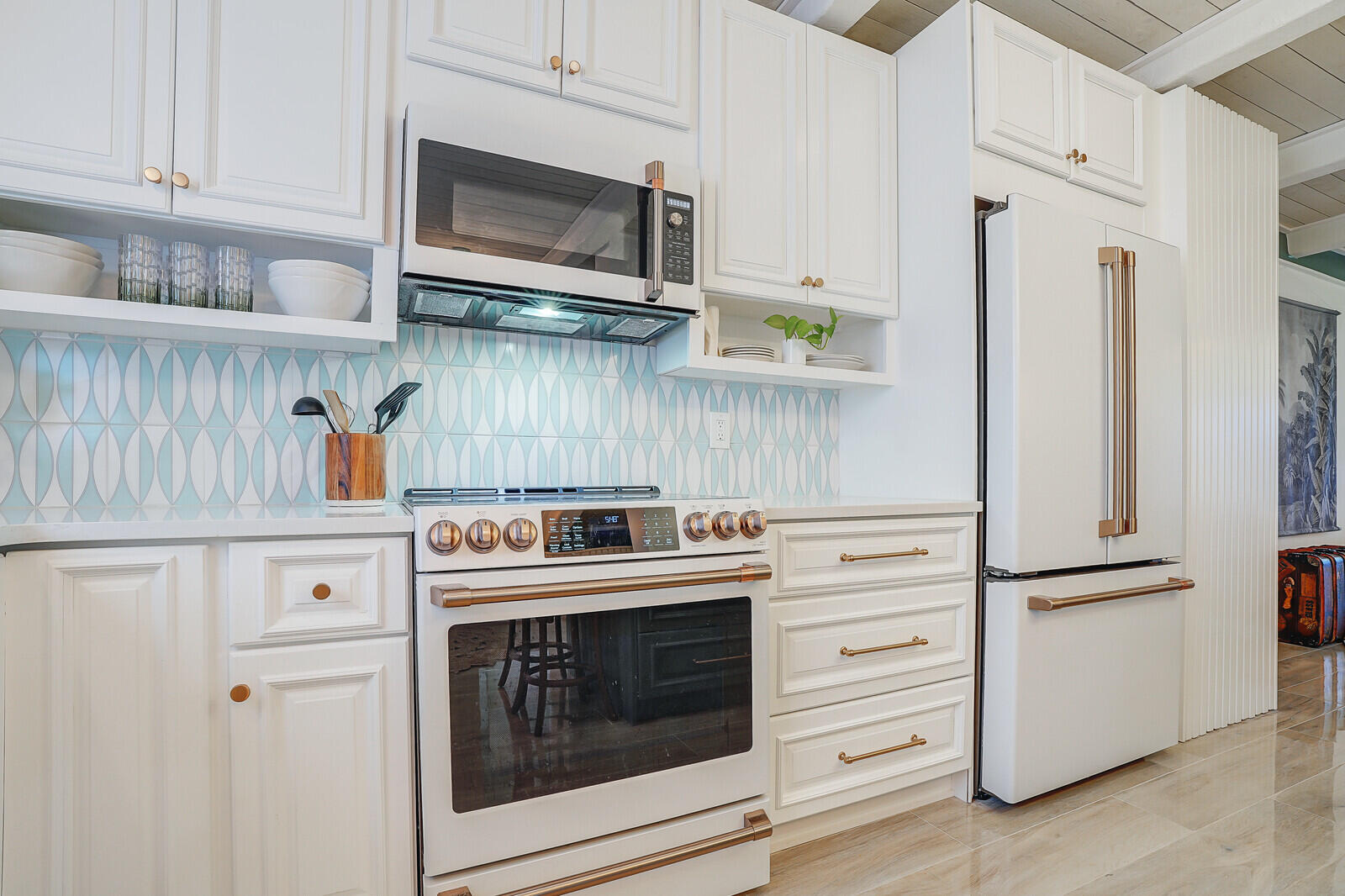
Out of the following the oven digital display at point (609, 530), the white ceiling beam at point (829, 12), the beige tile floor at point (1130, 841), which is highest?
the white ceiling beam at point (829, 12)

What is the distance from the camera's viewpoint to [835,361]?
2.46 m

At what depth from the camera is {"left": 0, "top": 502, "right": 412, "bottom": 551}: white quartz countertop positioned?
47.7 inches

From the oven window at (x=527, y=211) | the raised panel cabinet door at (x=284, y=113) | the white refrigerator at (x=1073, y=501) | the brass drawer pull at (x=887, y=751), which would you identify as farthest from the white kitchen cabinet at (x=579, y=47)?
the brass drawer pull at (x=887, y=751)

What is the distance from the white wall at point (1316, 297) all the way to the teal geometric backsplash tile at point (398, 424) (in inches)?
166

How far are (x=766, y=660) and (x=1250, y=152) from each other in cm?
319

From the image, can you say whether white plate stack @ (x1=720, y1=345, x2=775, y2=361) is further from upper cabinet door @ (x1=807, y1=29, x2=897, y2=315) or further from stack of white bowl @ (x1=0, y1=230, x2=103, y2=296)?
stack of white bowl @ (x1=0, y1=230, x2=103, y2=296)

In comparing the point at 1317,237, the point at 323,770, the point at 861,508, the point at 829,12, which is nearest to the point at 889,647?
the point at 861,508

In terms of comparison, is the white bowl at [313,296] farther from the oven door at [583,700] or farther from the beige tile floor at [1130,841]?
the beige tile floor at [1130,841]

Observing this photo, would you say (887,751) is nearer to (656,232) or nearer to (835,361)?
(835,361)

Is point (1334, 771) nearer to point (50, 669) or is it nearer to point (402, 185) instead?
point (402, 185)

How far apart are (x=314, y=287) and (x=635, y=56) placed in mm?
1110

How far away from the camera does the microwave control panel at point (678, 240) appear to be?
192 cm

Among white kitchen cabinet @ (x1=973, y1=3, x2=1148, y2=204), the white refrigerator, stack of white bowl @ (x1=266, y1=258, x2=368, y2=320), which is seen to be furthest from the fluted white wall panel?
stack of white bowl @ (x1=266, y1=258, x2=368, y2=320)

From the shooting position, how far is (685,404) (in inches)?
96.0
